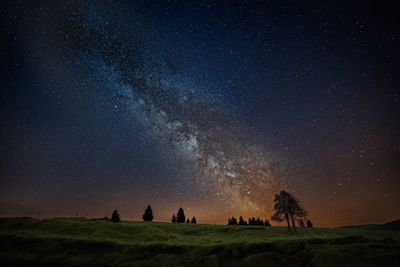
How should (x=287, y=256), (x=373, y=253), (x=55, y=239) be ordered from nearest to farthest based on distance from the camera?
1. (x=373, y=253)
2. (x=287, y=256)
3. (x=55, y=239)

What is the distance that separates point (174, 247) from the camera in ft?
115

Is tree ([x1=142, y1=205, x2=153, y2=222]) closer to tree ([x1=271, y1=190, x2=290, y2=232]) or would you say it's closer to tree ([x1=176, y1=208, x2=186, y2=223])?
tree ([x1=176, y1=208, x2=186, y2=223])

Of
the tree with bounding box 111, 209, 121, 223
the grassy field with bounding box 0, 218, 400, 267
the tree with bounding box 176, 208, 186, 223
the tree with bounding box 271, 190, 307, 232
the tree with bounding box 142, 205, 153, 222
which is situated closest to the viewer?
the grassy field with bounding box 0, 218, 400, 267

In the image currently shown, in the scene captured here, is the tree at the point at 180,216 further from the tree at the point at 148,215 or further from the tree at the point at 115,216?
the tree at the point at 115,216

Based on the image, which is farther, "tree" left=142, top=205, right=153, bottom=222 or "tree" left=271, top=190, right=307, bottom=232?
"tree" left=142, top=205, right=153, bottom=222

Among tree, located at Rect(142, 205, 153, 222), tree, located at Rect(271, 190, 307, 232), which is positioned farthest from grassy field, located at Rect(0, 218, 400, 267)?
tree, located at Rect(142, 205, 153, 222)

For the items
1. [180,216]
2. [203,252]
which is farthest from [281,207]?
[180,216]

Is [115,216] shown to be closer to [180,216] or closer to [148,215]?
[148,215]

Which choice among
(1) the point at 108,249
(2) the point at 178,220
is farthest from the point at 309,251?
(2) the point at 178,220

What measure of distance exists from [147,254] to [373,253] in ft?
88.8

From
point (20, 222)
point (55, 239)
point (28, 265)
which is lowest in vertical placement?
point (28, 265)

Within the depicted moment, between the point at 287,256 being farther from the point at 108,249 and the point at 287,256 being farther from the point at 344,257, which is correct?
the point at 108,249

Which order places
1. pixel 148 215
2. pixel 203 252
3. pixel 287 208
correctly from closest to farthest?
1. pixel 203 252
2. pixel 287 208
3. pixel 148 215

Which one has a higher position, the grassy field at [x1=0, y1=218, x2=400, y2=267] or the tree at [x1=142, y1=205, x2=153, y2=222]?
the tree at [x1=142, y1=205, x2=153, y2=222]
